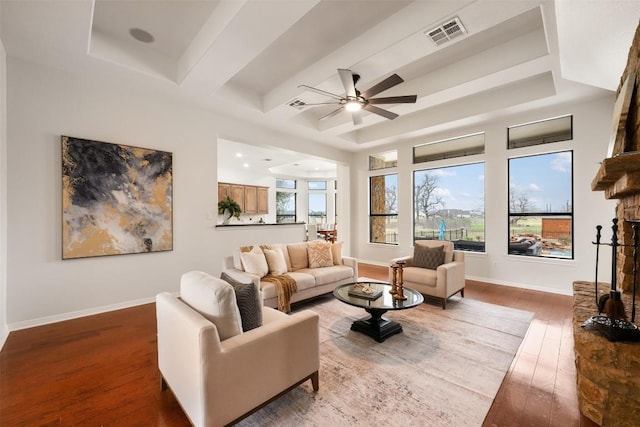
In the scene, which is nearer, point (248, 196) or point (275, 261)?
point (275, 261)

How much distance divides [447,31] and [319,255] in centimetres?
319

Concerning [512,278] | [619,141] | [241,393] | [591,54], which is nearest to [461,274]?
[512,278]

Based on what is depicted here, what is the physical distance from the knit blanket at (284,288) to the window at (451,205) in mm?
3852

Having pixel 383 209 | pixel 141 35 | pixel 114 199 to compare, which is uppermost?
pixel 141 35

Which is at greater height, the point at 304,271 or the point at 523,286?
the point at 304,271

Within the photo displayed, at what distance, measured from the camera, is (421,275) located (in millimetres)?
3920

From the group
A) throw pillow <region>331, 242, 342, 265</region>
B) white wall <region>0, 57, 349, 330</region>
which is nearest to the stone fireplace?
throw pillow <region>331, 242, 342, 265</region>

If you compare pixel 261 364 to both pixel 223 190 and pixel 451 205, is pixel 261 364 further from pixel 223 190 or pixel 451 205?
pixel 223 190

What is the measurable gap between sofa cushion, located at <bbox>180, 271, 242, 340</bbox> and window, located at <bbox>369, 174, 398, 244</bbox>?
219 inches

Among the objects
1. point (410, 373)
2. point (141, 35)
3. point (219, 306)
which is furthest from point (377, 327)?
point (141, 35)

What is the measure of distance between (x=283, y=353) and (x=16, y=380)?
222 cm

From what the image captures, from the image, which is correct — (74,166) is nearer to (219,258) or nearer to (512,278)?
(219,258)

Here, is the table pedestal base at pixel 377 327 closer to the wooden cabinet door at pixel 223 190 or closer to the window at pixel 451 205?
the window at pixel 451 205

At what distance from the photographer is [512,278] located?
16.1ft
